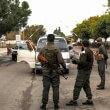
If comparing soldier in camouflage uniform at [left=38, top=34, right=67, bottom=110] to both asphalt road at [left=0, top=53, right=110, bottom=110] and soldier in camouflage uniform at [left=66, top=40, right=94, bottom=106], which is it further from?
soldier in camouflage uniform at [left=66, top=40, right=94, bottom=106]

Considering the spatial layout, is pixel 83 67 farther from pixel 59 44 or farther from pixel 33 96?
pixel 59 44

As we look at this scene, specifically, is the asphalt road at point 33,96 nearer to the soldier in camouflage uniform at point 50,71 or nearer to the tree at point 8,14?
the soldier in camouflage uniform at point 50,71

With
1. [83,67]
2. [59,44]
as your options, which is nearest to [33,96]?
[83,67]

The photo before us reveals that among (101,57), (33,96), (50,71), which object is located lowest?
(33,96)

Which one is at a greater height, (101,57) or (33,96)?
(101,57)

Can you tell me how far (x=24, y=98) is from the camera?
12.0 metres

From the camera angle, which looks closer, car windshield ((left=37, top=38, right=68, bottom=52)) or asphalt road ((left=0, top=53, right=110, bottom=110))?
asphalt road ((left=0, top=53, right=110, bottom=110))

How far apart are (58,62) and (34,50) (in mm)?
11049

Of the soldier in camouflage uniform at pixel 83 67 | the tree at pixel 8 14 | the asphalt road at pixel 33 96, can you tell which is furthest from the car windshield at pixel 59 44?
the tree at pixel 8 14

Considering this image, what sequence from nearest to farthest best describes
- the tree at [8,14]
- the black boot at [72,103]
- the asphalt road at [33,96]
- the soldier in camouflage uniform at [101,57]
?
the asphalt road at [33,96], the black boot at [72,103], the soldier in camouflage uniform at [101,57], the tree at [8,14]

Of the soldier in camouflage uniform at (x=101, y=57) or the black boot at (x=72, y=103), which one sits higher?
the soldier in camouflage uniform at (x=101, y=57)

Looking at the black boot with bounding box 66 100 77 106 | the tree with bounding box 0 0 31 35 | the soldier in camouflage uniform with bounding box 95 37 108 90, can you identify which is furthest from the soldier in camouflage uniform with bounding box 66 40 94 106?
the tree with bounding box 0 0 31 35

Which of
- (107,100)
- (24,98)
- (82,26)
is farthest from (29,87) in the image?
(82,26)

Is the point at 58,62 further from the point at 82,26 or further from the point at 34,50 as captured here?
the point at 82,26
